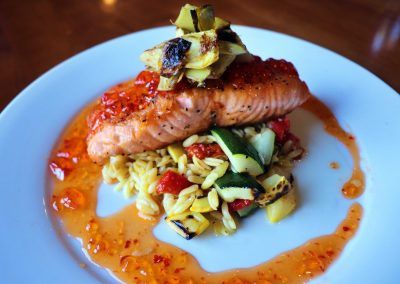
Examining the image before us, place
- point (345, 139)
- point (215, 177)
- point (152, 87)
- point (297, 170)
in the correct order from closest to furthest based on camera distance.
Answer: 1. point (215, 177)
2. point (152, 87)
3. point (297, 170)
4. point (345, 139)

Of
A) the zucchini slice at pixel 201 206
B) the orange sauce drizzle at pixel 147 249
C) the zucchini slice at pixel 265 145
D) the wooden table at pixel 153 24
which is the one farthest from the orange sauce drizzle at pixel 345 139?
the zucchini slice at pixel 201 206

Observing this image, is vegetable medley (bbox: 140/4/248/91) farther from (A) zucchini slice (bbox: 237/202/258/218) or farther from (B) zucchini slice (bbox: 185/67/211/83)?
(A) zucchini slice (bbox: 237/202/258/218)

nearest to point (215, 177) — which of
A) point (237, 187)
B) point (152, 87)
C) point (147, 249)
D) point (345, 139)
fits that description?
point (237, 187)

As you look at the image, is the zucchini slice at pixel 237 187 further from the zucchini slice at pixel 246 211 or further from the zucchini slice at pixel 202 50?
the zucchini slice at pixel 202 50

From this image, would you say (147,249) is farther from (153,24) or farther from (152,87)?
(153,24)

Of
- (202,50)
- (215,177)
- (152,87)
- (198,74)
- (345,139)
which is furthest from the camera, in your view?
(345,139)

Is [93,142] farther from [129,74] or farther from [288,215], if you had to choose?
[288,215]

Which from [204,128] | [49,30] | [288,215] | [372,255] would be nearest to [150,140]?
[204,128]
